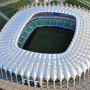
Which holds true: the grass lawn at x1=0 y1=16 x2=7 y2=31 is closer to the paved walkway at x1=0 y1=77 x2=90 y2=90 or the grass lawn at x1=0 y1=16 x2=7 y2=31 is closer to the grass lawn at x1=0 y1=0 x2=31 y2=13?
the grass lawn at x1=0 y1=0 x2=31 y2=13

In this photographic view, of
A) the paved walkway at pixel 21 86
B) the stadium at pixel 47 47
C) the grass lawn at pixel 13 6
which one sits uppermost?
the grass lawn at pixel 13 6

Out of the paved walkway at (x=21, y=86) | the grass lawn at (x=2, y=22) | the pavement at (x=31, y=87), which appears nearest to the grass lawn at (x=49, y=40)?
the grass lawn at (x=2, y=22)

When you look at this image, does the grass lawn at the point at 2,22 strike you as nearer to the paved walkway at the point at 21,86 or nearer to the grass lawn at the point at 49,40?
the grass lawn at the point at 49,40

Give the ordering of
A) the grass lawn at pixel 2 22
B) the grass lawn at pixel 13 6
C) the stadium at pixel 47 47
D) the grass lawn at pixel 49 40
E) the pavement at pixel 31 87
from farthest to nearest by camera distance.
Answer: the grass lawn at pixel 13 6 → the grass lawn at pixel 2 22 → the grass lawn at pixel 49 40 → the pavement at pixel 31 87 → the stadium at pixel 47 47

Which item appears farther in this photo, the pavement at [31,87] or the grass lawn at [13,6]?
the grass lawn at [13,6]

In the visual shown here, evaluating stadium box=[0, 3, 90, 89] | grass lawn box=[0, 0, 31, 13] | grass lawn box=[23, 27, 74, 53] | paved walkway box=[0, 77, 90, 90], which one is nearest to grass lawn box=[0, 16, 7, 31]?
grass lawn box=[0, 0, 31, 13]

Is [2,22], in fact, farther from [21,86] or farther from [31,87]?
[31,87]

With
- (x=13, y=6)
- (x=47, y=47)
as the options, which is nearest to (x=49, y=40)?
(x=47, y=47)

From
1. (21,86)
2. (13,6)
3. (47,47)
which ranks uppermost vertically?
(13,6)
